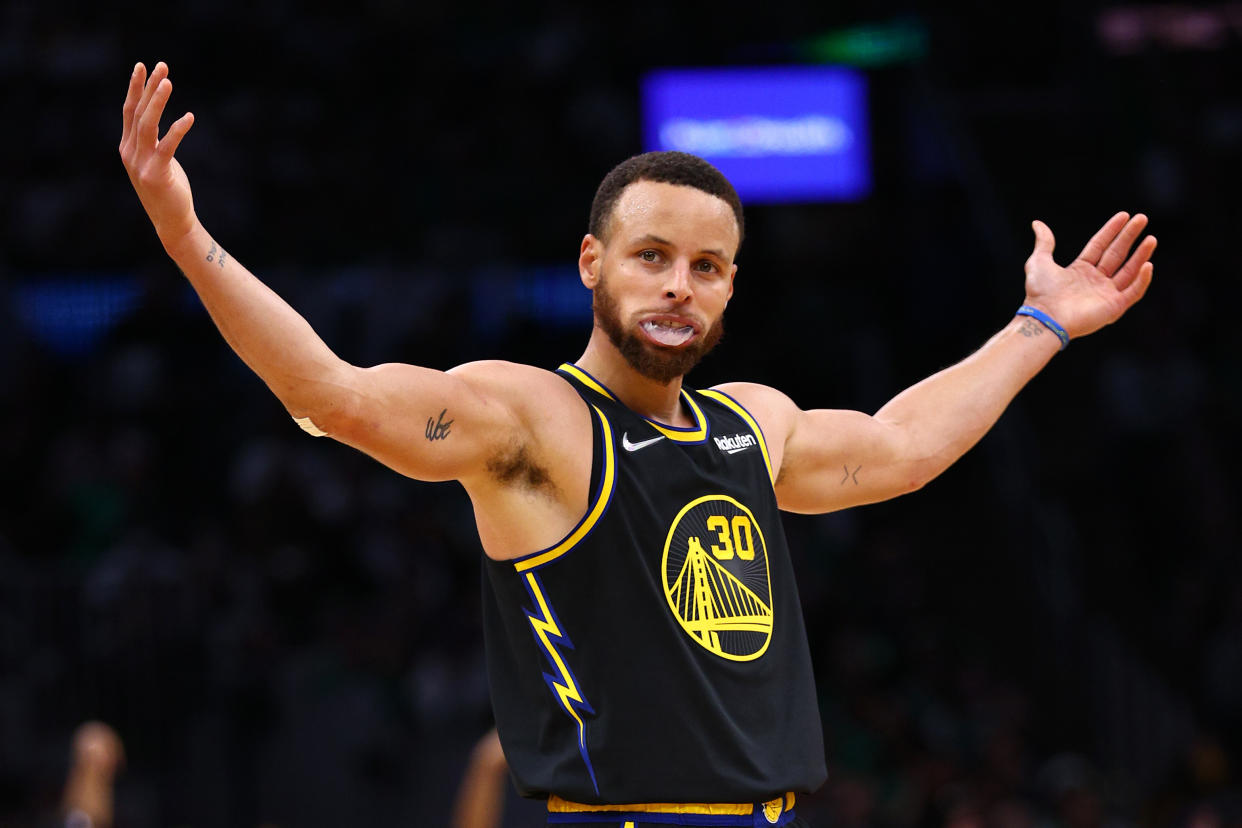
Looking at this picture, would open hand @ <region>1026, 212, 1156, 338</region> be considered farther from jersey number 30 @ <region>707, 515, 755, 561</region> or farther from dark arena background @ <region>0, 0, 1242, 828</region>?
dark arena background @ <region>0, 0, 1242, 828</region>

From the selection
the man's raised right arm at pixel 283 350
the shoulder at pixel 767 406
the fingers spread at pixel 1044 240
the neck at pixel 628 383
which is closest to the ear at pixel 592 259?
the neck at pixel 628 383

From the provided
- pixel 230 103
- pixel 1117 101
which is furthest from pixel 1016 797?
pixel 230 103

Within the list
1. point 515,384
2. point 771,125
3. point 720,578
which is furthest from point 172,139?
point 771,125

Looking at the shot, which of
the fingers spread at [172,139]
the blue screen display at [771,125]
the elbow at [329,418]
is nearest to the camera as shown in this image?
the fingers spread at [172,139]

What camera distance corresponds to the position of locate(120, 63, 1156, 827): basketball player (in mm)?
3146

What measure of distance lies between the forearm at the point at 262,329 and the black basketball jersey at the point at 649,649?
2.14ft

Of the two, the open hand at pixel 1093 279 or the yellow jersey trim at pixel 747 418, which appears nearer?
the yellow jersey trim at pixel 747 418

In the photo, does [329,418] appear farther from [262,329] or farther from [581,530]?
[581,530]

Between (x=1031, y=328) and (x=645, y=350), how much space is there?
4.92 feet

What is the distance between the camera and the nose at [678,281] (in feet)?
11.9

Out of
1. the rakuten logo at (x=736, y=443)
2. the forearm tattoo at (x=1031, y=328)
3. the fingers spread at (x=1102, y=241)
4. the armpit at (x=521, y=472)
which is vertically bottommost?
the armpit at (x=521, y=472)

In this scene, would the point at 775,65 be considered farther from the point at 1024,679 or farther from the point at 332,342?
the point at 1024,679

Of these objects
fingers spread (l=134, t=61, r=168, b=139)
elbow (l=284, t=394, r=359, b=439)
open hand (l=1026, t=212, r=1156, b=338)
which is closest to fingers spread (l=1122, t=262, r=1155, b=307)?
open hand (l=1026, t=212, r=1156, b=338)

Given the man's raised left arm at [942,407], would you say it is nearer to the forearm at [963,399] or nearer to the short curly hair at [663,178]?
the forearm at [963,399]
